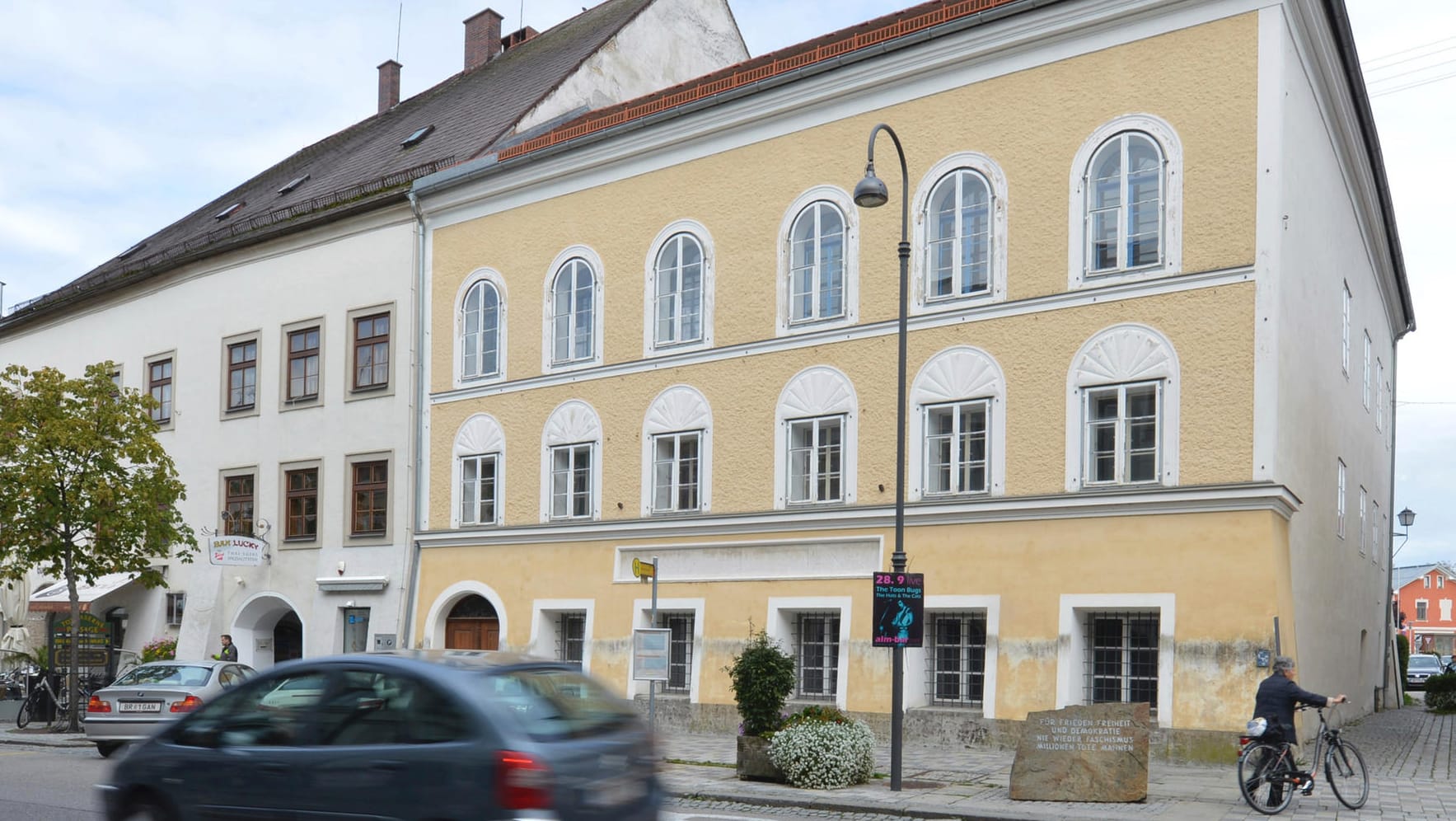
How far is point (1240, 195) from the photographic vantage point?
58.1 feet

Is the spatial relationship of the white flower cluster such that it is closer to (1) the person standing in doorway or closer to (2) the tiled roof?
(1) the person standing in doorway

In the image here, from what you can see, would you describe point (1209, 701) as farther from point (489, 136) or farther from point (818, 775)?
point (489, 136)

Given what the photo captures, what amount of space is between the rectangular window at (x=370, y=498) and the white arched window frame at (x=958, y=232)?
12542mm

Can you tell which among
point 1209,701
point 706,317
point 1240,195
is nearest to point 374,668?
point 1209,701

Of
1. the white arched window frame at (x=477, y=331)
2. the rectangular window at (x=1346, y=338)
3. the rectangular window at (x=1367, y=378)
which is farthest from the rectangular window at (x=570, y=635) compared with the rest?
the rectangular window at (x=1367, y=378)

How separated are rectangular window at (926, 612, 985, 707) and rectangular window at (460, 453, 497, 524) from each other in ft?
31.5

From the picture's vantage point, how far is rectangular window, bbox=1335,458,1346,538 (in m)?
23.3

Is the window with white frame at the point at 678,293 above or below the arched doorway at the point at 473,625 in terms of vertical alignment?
above

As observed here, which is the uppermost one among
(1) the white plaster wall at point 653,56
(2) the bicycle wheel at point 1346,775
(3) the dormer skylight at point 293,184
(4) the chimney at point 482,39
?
(4) the chimney at point 482,39

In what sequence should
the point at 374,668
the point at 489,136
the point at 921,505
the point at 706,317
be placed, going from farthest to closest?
the point at 489,136
the point at 706,317
the point at 921,505
the point at 374,668

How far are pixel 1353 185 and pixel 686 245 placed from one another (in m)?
12.2

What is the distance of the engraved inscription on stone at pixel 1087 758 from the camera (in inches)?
538

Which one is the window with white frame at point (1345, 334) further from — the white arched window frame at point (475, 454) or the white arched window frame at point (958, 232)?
the white arched window frame at point (475, 454)

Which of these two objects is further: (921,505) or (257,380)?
(257,380)
